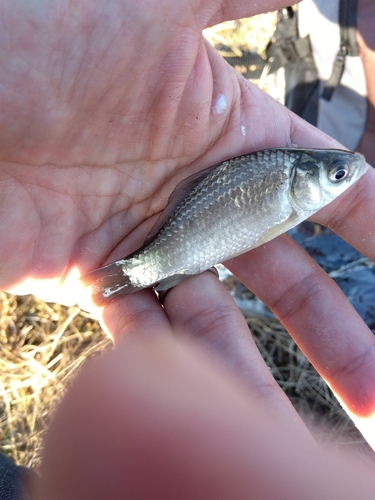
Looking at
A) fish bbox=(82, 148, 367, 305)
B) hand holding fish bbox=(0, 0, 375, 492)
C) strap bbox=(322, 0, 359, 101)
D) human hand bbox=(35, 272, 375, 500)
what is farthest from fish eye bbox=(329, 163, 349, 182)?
strap bbox=(322, 0, 359, 101)

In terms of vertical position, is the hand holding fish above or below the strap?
below

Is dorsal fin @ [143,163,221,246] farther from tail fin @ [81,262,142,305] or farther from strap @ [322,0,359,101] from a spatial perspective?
strap @ [322,0,359,101]

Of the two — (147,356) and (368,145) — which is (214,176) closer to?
(147,356)

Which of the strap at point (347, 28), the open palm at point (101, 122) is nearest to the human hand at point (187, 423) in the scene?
the open palm at point (101, 122)

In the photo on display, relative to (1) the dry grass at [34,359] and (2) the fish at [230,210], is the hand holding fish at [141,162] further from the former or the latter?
(1) the dry grass at [34,359]

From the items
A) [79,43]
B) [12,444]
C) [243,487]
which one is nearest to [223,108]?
[79,43]

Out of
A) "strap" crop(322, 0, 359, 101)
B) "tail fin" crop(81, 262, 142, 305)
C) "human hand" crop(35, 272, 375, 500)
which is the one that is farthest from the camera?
"strap" crop(322, 0, 359, 101)
